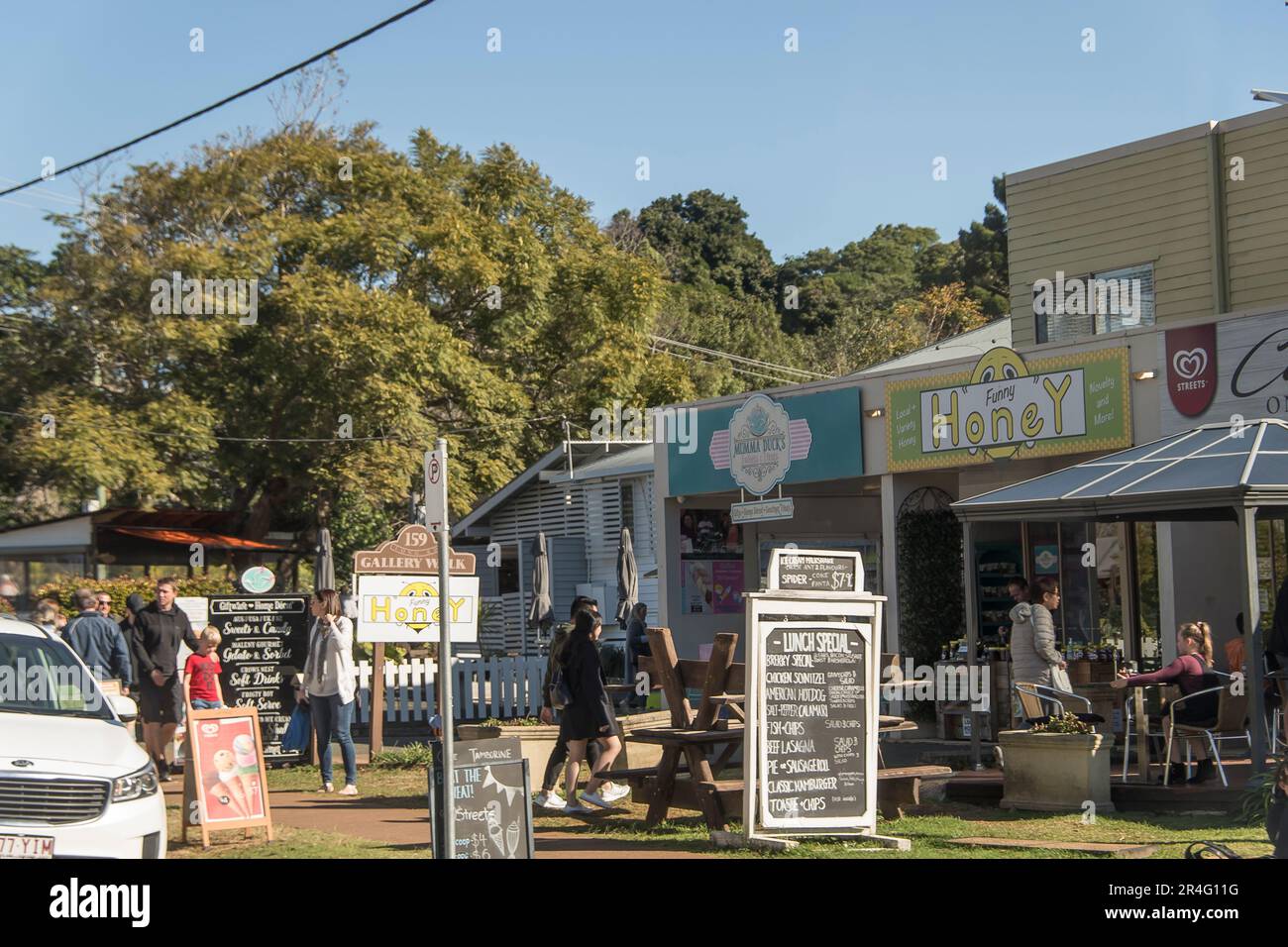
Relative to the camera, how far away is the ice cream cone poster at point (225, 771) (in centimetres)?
1104

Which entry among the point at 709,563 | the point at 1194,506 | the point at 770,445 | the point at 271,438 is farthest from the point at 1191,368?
the point at 271,438

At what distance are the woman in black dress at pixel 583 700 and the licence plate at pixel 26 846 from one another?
4.61 meters

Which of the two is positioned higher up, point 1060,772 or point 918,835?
point 1060,772

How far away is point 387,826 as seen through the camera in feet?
39.4

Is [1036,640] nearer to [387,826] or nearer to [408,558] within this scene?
[387,826]

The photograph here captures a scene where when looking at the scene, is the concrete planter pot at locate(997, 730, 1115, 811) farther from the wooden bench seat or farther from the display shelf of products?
the display shelf of products

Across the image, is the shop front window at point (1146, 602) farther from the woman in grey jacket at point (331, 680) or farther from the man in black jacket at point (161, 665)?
the man in black jacket at point (161, 665)

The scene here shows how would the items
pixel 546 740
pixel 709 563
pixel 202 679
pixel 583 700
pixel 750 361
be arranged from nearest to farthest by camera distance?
pixel 583 700 → pixel 546 740 → pixel 202 679 → pixel 709 563 → pixel 750 361

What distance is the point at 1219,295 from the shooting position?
18469 millimetres

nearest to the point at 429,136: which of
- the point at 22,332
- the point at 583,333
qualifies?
the point at 583,333

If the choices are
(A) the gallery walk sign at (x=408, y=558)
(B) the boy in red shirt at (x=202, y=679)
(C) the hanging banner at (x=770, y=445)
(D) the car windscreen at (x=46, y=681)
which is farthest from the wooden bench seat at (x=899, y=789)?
(C) the hanging banner at (x=770, y=445)

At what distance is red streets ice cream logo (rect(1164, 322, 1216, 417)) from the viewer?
15.8 m

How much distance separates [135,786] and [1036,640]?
766 centimetres
